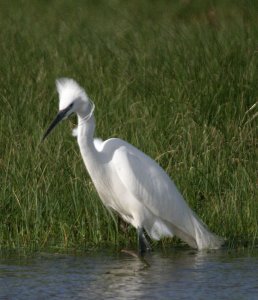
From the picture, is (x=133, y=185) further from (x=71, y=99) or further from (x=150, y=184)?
(x=71, y=99)

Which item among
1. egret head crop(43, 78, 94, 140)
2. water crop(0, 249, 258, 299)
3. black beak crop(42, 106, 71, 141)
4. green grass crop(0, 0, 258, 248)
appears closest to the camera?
water crop(0, 249, 258, 299)

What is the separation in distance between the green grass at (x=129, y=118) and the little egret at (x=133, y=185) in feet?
0.43

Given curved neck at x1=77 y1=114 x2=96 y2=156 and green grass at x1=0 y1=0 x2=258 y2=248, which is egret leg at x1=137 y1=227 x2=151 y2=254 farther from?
curved neck at x1=77 y1=114 x2=96 y2=156

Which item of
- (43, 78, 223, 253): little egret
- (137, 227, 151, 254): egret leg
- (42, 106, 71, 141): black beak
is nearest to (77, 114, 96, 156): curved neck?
(43, 78, 223, 253): little egret

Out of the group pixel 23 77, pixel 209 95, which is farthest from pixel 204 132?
pixel 23 77

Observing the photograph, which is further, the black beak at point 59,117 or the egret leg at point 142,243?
the egret leg at point 142,243

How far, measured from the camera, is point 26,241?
6.92m

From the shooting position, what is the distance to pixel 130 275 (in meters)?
6.43

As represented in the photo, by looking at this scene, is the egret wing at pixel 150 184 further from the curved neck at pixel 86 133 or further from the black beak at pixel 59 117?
the black beak at pixel 59 117

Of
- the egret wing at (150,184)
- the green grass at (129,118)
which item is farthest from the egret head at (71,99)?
the green grass at (129,118)

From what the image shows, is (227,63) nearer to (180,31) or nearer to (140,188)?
(180,31)

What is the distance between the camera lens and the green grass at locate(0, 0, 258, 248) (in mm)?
7043

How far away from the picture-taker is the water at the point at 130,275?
595 cm

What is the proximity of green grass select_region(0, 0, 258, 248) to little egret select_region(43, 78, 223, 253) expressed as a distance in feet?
0.43
